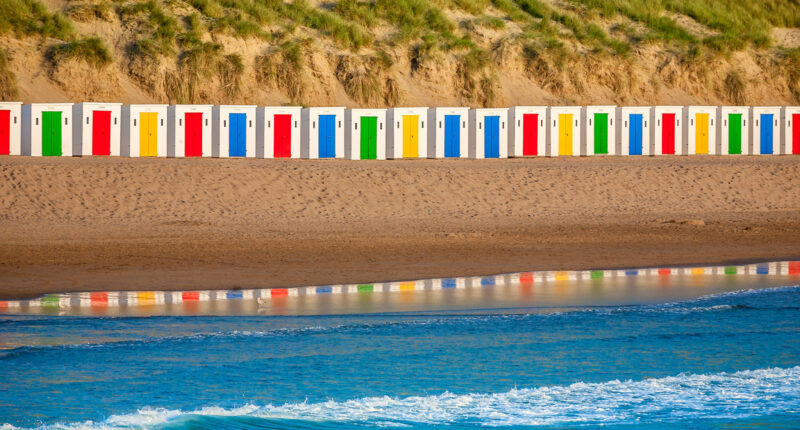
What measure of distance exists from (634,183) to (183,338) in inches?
533

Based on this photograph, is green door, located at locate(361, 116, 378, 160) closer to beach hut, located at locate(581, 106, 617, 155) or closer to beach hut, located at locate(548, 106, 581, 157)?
beach hut, located at locate(548, 106, 581, 157)

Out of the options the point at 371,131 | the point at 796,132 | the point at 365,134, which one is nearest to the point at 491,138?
the point at 371,131

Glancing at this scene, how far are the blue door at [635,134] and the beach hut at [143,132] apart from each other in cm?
987

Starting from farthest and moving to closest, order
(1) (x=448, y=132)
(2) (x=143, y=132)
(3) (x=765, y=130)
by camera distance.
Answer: (3) (x=765, y=130), (1) (x=448, y=132), (2) (x=143, y=132)

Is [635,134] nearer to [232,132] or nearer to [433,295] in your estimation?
[232,132]

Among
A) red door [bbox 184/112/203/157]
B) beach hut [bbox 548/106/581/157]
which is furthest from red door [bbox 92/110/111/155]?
beach hut [bbox 548/106/581/157]

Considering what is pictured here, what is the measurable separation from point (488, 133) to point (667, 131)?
4.30 meters

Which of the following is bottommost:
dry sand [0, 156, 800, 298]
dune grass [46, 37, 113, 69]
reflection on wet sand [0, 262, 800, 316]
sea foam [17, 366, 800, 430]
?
sea foam [17, 366, 800, 430]

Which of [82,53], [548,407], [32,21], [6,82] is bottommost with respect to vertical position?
[548,407]

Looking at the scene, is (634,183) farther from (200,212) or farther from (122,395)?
(122,395)

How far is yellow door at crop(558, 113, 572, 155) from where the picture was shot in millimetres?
24172

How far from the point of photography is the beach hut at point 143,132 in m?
Result: 21.7

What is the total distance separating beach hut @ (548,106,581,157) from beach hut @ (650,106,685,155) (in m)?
1.82

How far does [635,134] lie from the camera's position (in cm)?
2475
